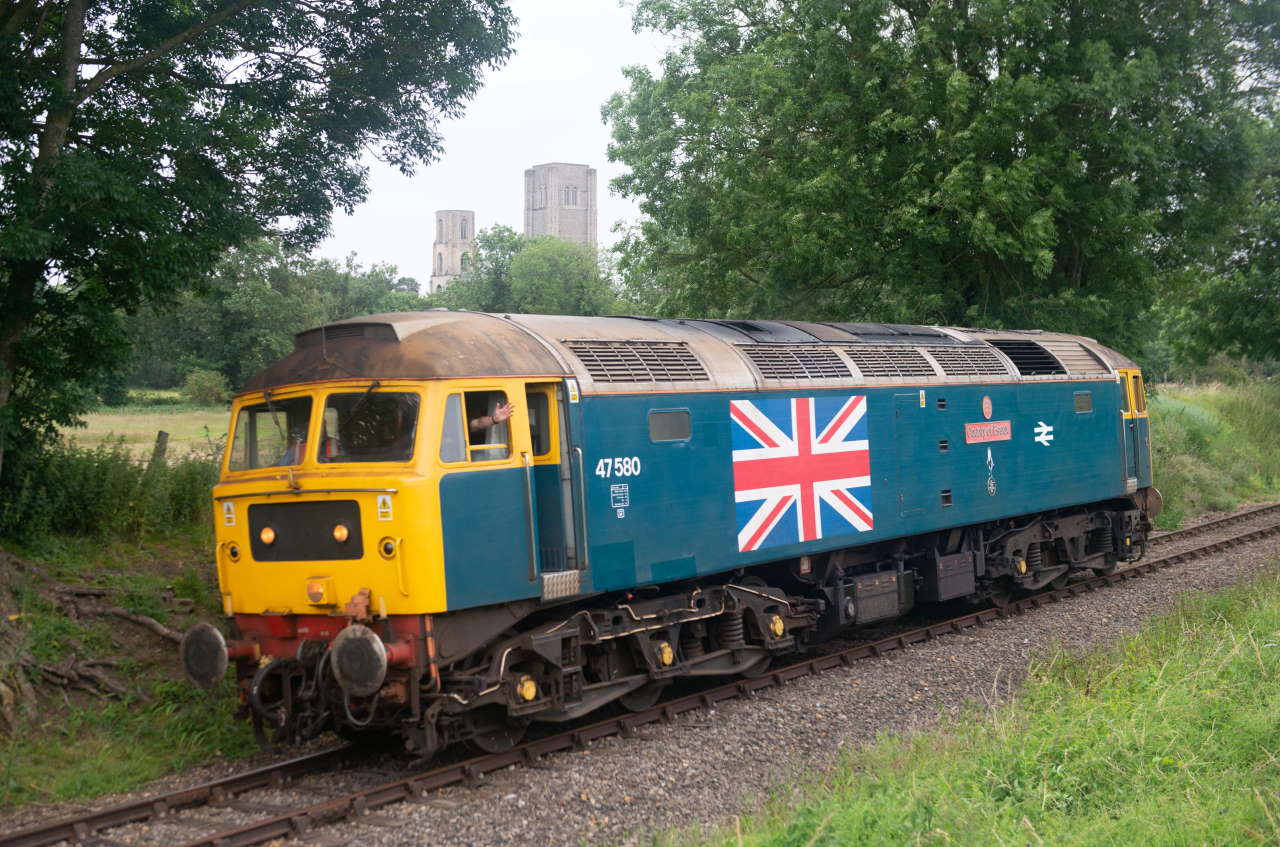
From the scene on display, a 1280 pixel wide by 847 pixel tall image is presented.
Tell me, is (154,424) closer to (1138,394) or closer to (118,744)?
(118,744)

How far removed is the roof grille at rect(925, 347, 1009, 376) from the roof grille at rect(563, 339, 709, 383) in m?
4.20

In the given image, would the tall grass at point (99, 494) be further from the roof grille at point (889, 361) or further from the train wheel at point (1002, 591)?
the train wheel at point (1002, 591)

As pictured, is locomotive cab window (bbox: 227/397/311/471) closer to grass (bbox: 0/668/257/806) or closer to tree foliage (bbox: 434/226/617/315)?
grass (bbox: 0/668/257/806)

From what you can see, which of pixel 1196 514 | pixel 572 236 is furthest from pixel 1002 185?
pixel 572 236

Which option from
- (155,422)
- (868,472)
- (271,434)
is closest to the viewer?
(271,434)

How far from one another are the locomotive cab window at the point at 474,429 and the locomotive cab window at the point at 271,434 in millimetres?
1110

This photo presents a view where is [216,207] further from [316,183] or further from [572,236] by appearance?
[572,236]

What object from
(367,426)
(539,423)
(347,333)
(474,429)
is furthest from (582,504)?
(347,333)

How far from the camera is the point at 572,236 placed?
129 m

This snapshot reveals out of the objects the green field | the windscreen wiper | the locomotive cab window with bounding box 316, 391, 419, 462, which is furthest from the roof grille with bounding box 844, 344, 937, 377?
the green field

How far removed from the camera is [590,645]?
29.3 ft

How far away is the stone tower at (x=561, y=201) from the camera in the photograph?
12794 cm

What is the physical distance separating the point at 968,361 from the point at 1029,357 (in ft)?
5.28

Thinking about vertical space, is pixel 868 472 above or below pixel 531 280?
below
